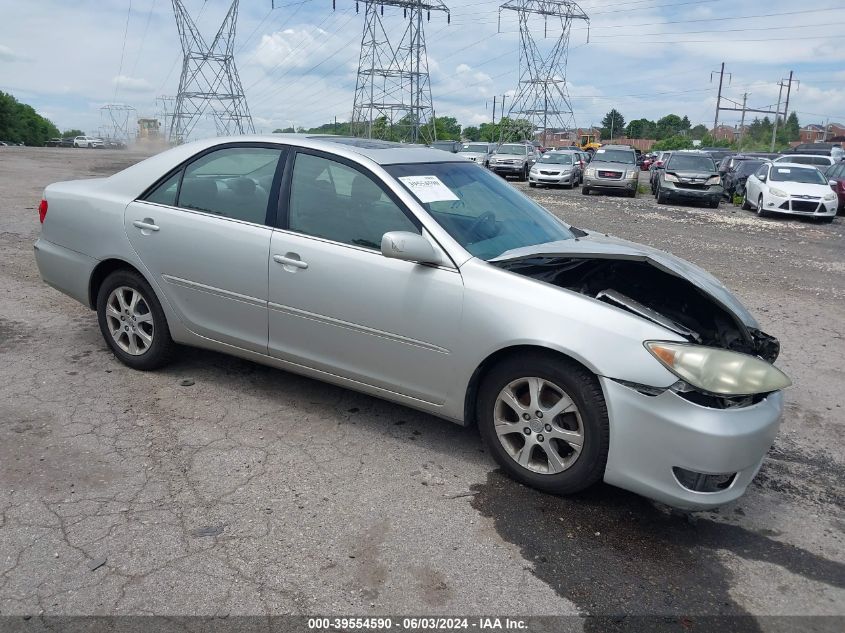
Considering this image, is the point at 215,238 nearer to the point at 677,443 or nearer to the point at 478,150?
the point at 677,443

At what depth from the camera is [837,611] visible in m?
2.71

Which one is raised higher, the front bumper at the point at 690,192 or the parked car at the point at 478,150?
the parked car at the point at 478,150

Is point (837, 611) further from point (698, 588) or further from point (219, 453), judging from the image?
point (219, 453)

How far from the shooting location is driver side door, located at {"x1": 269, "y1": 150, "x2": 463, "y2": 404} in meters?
3.58

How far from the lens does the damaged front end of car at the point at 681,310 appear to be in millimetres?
3018

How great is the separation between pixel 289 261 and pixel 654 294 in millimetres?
2067

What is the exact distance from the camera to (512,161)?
94.9ft

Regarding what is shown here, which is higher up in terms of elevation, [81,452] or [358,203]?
[358,203]

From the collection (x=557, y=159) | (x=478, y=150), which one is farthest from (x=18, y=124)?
(x=557, y=159)

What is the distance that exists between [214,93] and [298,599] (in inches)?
1913

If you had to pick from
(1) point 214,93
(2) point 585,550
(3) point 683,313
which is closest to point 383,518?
(2) point 585,550

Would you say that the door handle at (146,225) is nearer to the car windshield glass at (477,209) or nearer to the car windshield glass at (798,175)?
the car windshield glass at (477,209)

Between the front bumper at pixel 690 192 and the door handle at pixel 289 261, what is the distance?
18.0m

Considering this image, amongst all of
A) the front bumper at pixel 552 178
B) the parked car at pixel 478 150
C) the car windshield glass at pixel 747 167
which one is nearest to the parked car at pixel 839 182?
the car windshield glass at pixel 747 167
